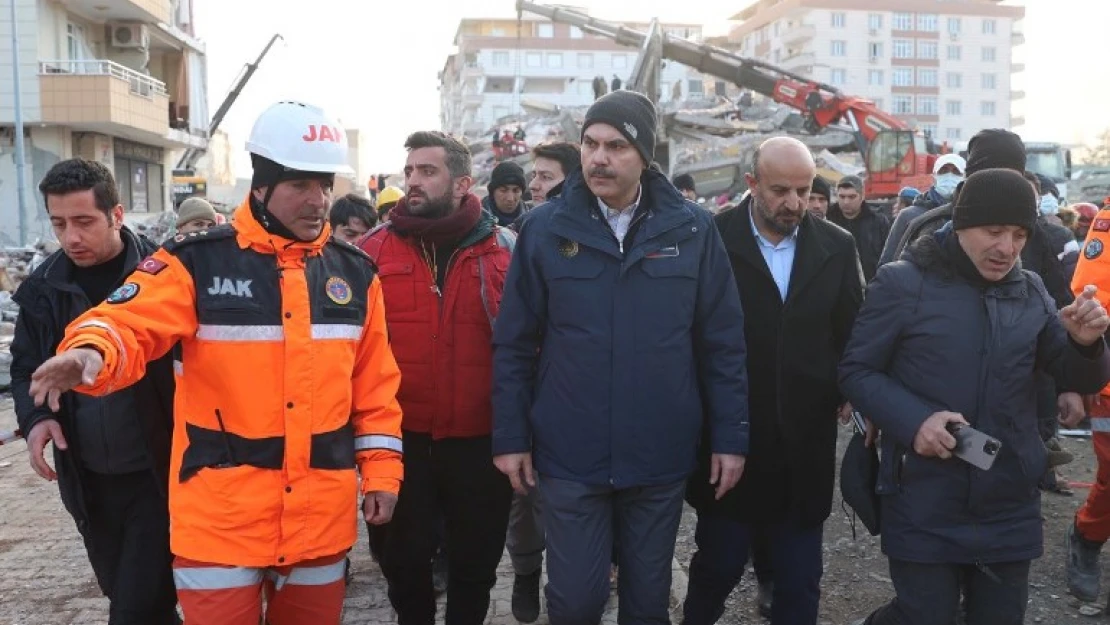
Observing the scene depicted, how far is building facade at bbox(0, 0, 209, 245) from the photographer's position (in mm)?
28375

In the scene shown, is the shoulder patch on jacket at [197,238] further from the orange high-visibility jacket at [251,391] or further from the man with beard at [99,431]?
the man with beard at [99,431]

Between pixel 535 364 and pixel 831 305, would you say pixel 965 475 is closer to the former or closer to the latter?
pixel 831 305

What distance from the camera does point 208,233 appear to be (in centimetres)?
302

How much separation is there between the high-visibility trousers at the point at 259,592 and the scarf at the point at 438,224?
1399 millimetres

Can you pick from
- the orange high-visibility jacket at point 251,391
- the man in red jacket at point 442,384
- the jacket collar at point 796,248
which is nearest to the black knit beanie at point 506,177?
the man in red jacket at point 442,384

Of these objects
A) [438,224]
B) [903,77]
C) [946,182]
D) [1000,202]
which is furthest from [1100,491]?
[903,77]

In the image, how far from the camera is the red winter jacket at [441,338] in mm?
4016

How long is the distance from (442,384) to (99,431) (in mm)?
1239

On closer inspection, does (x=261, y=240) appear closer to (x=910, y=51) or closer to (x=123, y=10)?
(x=123, y=10)

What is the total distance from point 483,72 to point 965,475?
96.6m

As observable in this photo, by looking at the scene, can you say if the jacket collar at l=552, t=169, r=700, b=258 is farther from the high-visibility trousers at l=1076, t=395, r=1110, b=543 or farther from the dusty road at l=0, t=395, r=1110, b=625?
the high-visibility trousers at l=1076, t=395, r=1110, b=543

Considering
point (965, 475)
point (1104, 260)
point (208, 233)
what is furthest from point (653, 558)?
point (1104, 260)

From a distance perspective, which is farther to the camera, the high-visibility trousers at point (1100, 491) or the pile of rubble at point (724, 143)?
the pile of rubble at point (724, 143)

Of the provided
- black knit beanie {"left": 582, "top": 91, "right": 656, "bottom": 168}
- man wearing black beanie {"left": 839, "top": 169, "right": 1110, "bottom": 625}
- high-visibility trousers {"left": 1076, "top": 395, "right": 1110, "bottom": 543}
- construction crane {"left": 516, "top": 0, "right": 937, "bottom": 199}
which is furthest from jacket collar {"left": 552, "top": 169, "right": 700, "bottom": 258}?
construction crane {"left": 516, "top": 0, "right": 937, "bottom": 199}
